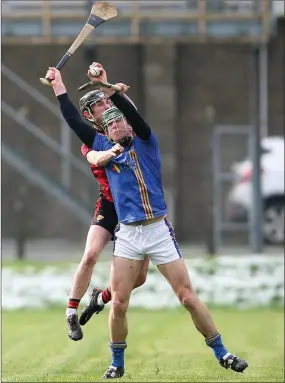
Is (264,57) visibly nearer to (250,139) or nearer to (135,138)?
(250,139)

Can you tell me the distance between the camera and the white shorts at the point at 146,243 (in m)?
8.48

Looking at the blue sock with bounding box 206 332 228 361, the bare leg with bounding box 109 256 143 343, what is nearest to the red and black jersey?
the bare leg with bounding box 109 256 143 343

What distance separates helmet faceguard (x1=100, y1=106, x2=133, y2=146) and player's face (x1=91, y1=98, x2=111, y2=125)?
3cm

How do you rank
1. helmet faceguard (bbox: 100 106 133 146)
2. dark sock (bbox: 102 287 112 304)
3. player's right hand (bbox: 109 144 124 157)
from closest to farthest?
player's right hand (bbox: 109 144 124 157) < helmet faceguard (bbox: 100 106 133 146) < dark sock (bbox: 102 287 112 304)

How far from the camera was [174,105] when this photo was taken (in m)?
26.2

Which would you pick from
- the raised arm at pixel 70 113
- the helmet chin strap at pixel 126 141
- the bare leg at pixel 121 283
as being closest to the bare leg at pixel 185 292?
the bare leg at pixel 121 283

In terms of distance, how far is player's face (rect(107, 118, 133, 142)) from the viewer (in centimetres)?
816

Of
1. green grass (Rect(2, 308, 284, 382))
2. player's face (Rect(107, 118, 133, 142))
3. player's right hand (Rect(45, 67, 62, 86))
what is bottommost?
green grass (Rect(2, 308, 284, 382))

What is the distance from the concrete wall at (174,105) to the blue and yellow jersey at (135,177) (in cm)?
1554

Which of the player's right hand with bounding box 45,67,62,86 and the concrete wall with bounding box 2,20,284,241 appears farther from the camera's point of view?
the concrete wall with bounding box 2,20,284,241

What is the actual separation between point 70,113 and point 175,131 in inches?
701

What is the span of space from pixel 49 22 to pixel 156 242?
23.6ft

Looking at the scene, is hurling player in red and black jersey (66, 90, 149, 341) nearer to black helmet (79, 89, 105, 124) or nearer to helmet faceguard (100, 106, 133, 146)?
helmet faceguard (100, 106, 133, 146)

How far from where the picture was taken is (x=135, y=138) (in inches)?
328
